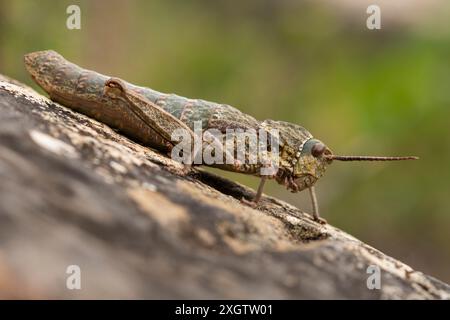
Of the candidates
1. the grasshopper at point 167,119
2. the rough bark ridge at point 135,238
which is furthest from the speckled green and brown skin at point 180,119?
the rough bark ridge at point 135,238

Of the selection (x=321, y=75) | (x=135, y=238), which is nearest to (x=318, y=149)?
(x=135, y=238)

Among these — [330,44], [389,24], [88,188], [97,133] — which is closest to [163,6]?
[330,44]

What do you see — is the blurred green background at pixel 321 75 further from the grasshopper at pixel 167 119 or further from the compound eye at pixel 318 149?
the compound eye at pixel 318 149

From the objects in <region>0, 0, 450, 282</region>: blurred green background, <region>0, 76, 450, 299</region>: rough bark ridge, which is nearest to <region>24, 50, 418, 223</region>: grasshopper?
<region>0, 76, 450, 299</region>: rough bark ridge

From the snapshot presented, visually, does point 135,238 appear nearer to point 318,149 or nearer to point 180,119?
point 180,119

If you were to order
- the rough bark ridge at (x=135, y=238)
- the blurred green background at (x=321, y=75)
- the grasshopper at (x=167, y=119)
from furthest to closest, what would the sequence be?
the blurred green background at (x=321, y=75)
the grasshopper at (x=167, y=119)
the rough bark ridge at (x=135, y=238)

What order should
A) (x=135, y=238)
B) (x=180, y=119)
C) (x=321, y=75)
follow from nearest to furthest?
(x=135, y=238) < (x=180, y=119) < (x=321, y=75)

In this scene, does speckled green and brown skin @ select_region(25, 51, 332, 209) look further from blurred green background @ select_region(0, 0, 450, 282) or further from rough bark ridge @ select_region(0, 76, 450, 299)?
blurred green background @ select_region(0, 0, 450, 282)
